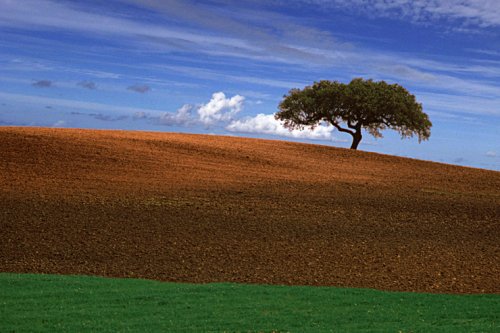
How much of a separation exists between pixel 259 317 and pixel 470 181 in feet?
64.5

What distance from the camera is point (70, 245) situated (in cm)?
1269

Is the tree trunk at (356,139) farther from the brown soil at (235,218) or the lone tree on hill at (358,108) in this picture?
the brown soil at (235,218)

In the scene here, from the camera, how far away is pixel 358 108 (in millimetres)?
36594

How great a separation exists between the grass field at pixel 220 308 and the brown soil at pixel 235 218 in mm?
1141

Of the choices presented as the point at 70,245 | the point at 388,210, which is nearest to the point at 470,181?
the point at 388,210

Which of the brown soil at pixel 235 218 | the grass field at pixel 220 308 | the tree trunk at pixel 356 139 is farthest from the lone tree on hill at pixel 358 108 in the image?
the grass field at pixel 220 308

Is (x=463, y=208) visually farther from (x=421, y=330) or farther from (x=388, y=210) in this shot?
(x=421, y=330)

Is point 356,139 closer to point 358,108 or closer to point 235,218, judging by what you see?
point 358,108

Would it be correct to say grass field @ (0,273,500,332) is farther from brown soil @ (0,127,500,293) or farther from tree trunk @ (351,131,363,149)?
tree trunk @ (351,131,363,149)

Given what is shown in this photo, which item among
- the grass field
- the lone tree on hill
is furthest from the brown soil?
the lone tree on hill

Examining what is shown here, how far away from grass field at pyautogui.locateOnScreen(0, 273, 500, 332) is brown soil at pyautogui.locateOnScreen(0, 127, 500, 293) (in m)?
1.14

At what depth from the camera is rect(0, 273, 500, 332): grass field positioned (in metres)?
7.79

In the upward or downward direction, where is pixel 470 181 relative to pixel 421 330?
upward

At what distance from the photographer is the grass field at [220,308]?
7785mm
